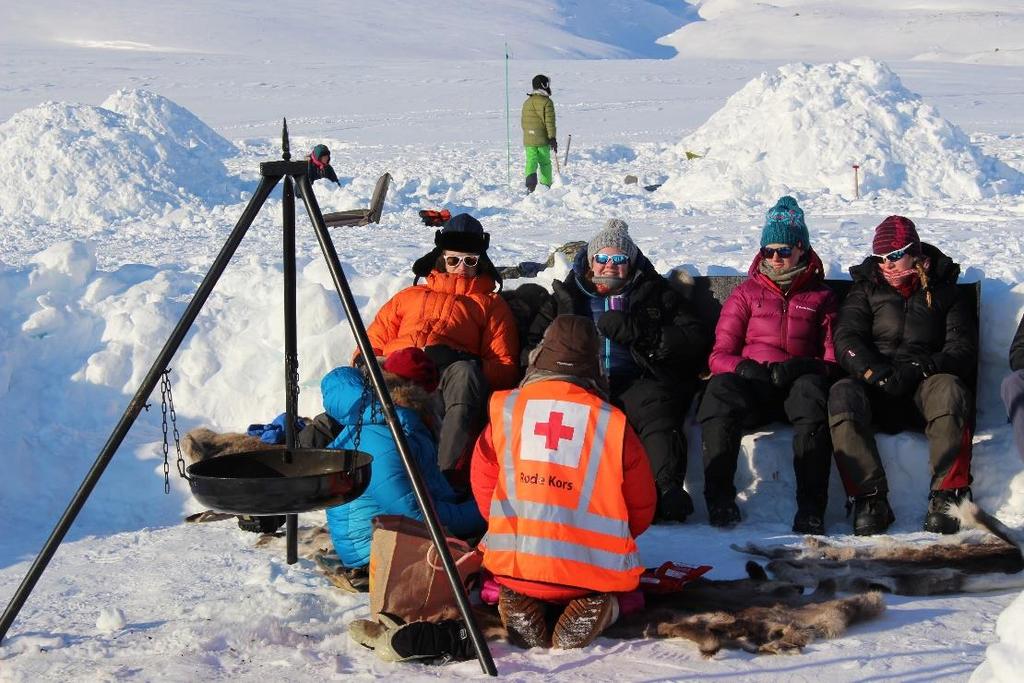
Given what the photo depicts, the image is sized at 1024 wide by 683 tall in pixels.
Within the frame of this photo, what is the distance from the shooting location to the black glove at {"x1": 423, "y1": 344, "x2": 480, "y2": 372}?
618cm

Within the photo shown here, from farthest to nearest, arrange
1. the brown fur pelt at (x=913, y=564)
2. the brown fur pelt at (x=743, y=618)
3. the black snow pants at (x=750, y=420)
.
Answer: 1. the black snow pants at (x=750, y=420)
2. the brown fur pelt at (x=913, y=564)
3. the brown fur pelt at (x=743, y=618)

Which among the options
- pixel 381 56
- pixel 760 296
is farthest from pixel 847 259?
pixel 381 56

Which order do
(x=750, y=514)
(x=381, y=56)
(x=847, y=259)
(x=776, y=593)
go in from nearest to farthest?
(x=776, y=593) < (x=750, y=514) < (x=847, y=259) < (x=381, y=56)

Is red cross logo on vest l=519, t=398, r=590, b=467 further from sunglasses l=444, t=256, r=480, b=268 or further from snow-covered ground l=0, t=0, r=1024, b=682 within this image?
sunglasses l=444, t=256, r=480, b=268

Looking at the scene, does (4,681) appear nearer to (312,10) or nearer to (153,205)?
(153,205)

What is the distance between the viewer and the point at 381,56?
54.3 meters

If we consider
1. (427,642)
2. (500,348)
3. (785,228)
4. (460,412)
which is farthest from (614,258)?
(427,642)

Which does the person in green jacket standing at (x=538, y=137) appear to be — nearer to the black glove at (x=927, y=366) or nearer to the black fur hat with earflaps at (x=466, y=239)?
the black fur hat with earflaps at (x=466, y=239)

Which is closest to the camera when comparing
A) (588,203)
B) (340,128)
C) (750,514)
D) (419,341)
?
(750,514)

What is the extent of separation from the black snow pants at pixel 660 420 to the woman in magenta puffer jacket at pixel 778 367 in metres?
0.13

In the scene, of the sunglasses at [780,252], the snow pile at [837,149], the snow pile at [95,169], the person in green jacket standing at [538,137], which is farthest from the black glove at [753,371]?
the snow pile at [95,169]

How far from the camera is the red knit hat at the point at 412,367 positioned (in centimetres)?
539

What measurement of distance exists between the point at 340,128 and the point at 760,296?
1938cm

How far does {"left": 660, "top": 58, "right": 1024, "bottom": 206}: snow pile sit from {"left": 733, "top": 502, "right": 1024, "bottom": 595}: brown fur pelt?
9.22 meters
